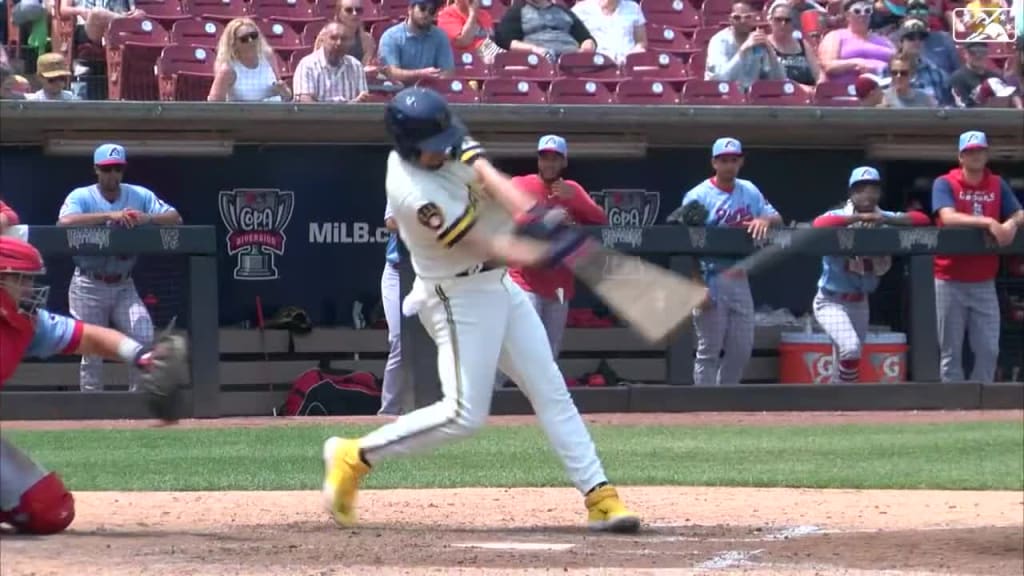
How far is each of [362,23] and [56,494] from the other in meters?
7.11

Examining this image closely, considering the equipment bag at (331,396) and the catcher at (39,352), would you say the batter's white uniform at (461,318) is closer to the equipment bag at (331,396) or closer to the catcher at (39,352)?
the catcher at (39,352)

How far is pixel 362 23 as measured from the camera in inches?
483

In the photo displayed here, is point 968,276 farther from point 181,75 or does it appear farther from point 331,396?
point 181,75

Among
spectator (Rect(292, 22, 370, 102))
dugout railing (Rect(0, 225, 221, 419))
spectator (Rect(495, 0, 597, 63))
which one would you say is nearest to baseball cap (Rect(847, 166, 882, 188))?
spectator (Rect(495, 0, 597, 63))

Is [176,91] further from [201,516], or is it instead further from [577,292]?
[201,516]

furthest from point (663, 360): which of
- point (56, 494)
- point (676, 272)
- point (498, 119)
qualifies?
point (56, 494)

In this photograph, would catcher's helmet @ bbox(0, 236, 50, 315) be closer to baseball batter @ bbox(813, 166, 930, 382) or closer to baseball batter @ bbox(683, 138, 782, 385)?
baseball batter @ bbox(683, 138, 782, 385)

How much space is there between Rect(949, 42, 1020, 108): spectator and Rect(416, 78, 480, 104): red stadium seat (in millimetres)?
3846

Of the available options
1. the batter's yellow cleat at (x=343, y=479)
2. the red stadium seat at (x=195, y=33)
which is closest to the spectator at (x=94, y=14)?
the red stadium seat at (x=195, y=33)

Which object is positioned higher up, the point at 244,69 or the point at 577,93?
the point at 244,69

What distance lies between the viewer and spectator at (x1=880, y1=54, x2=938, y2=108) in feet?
39.6

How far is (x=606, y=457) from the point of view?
877cm

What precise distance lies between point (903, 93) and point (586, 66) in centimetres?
238

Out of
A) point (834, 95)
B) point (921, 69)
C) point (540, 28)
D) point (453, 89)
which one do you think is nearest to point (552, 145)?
point (453, 89)
